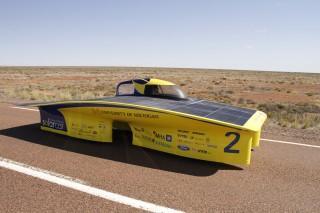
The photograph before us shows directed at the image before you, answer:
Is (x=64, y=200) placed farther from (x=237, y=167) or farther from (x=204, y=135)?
(x=237, y=167)

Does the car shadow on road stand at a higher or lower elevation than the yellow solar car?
lower

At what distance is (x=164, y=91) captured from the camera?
644 centimetres

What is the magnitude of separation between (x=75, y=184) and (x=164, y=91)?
3.28 metres

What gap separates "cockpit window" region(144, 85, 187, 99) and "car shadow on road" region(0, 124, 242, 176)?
3.66ft

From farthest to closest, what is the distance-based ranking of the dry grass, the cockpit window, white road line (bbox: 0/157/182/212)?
the dry grass < the cockpit window < white road line (bbox: 0/157/182/212)

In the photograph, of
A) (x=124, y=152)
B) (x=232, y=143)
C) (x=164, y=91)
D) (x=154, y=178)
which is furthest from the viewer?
(x=164, y=91)

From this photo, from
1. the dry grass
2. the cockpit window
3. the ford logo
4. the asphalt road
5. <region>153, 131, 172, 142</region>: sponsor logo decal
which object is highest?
the cockpit window

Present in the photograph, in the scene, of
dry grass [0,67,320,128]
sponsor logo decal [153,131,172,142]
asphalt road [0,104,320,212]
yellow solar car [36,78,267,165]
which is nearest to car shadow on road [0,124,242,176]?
asphalt road [0,104,320,212]

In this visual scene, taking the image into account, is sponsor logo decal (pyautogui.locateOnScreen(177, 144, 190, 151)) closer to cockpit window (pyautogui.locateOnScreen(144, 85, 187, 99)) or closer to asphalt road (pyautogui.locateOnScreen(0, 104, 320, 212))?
asphalt road (pyautogui.locateOnScreen(0, 104, 320, 212))

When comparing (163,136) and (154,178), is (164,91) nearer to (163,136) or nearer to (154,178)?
(163,136)

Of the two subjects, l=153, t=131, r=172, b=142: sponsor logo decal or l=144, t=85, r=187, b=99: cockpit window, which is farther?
l=144, t=85, r=187, b=99: cockpit window

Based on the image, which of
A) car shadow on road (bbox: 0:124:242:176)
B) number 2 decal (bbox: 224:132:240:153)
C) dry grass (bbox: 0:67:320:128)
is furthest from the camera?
dry grass (bbox: 0:67:320:128)

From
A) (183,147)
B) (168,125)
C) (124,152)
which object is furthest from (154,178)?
(124,152)

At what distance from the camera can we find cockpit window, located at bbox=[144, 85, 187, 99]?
20.9ft
